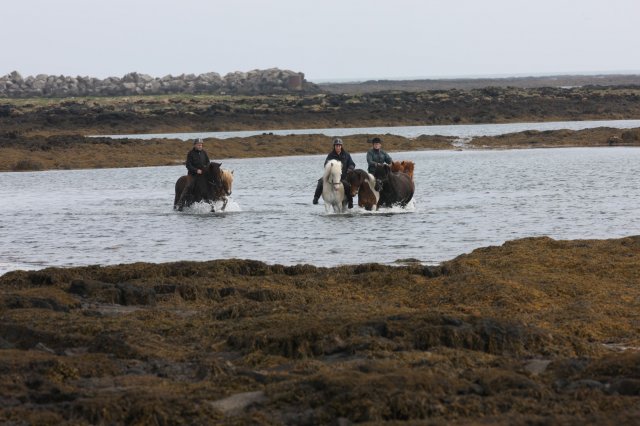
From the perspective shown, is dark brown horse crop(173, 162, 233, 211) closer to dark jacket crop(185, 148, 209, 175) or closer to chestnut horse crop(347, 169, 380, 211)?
dark jacket crop(185, 148, 209, 175)

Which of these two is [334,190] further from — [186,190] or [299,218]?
[186,190]

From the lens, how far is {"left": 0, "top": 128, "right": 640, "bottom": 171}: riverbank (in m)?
38.0

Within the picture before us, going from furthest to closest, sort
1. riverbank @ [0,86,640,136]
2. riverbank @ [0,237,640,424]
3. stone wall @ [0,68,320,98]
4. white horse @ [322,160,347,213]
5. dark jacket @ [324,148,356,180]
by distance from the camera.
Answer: stone wall @ [0,68,320,98]
riverbank @ [0,86,640,136]
dark jacket @ [324,148,356,180]
white horse @ [322,160,347,213]
riverbank @ [0,237,640,424]

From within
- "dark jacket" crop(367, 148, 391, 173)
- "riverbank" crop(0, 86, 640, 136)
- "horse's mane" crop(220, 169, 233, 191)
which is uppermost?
"dark jacket" crop(367, 148, 391, 173)

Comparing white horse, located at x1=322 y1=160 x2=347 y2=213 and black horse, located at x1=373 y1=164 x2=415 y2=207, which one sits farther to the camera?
black horse, located at x1=373 y1=164 x2=415 y2=207

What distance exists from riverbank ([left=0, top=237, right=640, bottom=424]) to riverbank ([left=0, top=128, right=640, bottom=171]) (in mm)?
25798

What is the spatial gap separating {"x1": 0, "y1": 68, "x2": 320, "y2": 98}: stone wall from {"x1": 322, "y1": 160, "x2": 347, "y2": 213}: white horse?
70.8 m

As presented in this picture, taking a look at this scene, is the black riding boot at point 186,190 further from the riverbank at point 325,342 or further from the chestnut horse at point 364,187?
the riverbank at point 325,342

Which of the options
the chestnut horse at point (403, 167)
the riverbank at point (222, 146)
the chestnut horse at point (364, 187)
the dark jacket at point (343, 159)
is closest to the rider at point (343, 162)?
the dark jacket at point (343, 159)

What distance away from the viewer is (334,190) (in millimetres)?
20969

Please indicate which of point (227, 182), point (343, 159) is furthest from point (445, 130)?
point (343, 159)

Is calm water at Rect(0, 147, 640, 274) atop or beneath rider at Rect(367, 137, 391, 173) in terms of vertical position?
beneath

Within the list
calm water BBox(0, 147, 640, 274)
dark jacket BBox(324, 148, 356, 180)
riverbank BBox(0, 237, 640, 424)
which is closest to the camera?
riverbank BBox(0, 237, 640, 424)

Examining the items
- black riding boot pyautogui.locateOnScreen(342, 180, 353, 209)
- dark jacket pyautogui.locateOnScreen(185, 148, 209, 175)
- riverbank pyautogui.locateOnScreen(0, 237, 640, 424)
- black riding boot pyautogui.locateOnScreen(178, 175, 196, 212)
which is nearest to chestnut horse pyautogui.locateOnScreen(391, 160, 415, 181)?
black riding boot pyautogui.locateOnScreen(342, 180, 353, 209)
